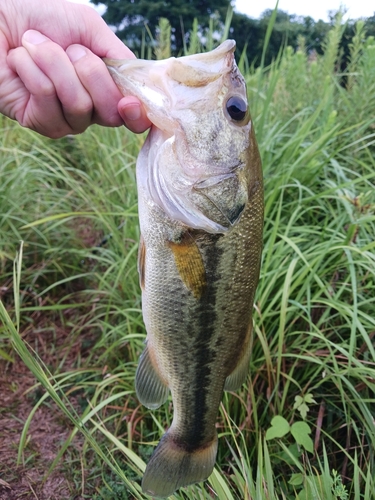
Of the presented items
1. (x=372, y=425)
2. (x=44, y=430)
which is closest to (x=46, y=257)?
(x=44, y=430)

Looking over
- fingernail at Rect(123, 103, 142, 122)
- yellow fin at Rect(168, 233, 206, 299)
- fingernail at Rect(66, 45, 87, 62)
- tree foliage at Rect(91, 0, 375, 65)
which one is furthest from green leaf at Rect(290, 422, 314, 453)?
tree foliage at Rect(91, 0, 375, 65)

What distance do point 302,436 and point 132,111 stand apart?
1.30 meters

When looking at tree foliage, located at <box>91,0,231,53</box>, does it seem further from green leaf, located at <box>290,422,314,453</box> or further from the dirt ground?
green leaf, located at <box>290,422,314,453</box>

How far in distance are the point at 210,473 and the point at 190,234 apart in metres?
0.75

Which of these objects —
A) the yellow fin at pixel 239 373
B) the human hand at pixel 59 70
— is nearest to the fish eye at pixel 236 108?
the human hand at pixel 59 70

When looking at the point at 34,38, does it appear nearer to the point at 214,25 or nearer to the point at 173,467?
the point at 173,467

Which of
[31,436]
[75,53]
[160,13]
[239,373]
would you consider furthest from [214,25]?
[160,13]

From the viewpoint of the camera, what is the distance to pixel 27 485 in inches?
73.8

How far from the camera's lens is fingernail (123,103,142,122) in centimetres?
114

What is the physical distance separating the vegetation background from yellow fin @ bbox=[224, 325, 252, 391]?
200 mm

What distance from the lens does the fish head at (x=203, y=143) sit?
117cm

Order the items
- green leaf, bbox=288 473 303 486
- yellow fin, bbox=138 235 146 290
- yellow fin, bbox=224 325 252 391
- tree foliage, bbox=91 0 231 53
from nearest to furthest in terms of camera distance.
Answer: yellow fin, bbox=138 235 146 290
yellow fin, bbox=224 325 252 391
green leaf, bbox=288 473 303 486
tree foliage, bbox=91 0 231 53

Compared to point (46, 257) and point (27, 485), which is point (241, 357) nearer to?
point (27, 485)

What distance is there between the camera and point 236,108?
3.90 feet
